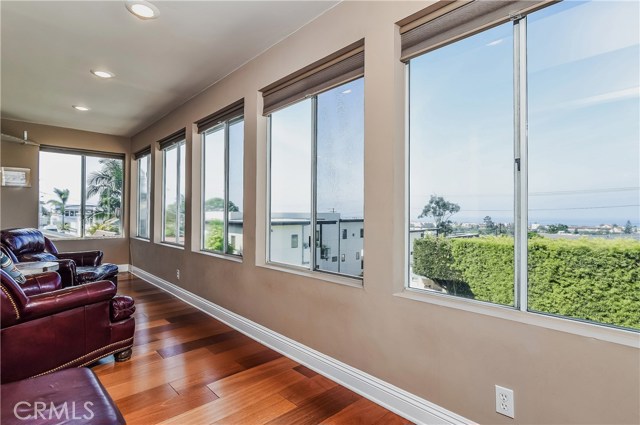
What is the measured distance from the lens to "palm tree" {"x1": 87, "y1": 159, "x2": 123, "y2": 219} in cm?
629

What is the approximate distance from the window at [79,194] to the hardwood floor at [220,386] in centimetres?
393

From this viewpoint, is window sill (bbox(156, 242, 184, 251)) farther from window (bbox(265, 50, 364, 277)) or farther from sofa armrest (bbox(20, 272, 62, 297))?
window (bbox(265, 50, 364, 277))

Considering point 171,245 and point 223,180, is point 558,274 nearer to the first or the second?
point 223,180

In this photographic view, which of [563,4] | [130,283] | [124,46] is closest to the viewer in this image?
[563,4]

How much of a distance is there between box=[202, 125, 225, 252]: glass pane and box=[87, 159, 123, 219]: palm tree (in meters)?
3.26

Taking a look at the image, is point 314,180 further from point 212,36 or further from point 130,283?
point 130,283

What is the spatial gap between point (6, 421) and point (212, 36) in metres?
2.78

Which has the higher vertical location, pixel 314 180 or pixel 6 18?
pixel 6 18

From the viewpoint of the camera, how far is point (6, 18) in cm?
257

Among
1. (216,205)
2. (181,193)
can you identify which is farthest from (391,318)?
(181,193)

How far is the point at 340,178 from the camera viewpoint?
8.55 ft

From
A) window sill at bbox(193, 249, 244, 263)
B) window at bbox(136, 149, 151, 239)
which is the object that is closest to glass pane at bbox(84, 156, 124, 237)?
window at bbox(136, 149, 151, 239)

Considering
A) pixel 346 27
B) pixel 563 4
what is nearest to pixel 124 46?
pixel 346 27

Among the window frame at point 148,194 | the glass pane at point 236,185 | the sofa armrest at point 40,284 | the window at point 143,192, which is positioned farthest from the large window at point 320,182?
the window at point 143,192
